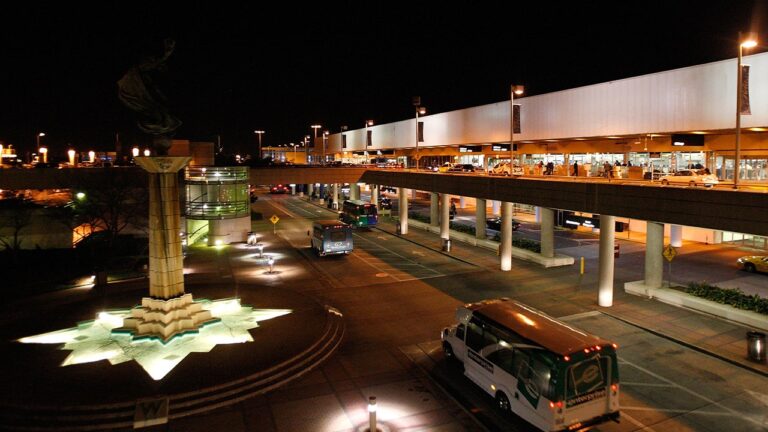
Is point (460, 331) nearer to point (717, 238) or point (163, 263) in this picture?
point (163, 263)

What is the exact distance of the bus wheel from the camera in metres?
12.0

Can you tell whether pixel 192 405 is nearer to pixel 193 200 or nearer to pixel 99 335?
pixel 99 335

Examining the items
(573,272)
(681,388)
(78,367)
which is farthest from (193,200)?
(681,388)

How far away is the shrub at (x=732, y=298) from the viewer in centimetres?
1866

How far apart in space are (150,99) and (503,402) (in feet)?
52.0

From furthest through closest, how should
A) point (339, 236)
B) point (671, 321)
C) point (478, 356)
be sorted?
point (339, 236) < point (671, 321) < point (478, 356)

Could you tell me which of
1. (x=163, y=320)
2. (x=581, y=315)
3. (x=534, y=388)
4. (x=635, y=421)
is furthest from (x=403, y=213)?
(x=534, y=388)

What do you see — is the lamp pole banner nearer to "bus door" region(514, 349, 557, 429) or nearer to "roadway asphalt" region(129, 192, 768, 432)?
"roadway asphalt" region(129, 192, 768, 432)

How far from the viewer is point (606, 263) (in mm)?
21438

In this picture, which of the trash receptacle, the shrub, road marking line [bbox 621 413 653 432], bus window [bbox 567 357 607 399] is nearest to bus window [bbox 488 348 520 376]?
bus window [bbox 567 357 607 399]

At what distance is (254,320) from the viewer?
1867cm

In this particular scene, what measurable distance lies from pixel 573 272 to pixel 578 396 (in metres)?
18.6

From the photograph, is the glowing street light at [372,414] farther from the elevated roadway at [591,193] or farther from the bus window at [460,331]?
the elevated roadway at [591,193]

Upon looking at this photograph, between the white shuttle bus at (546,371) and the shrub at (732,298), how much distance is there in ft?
38.1
